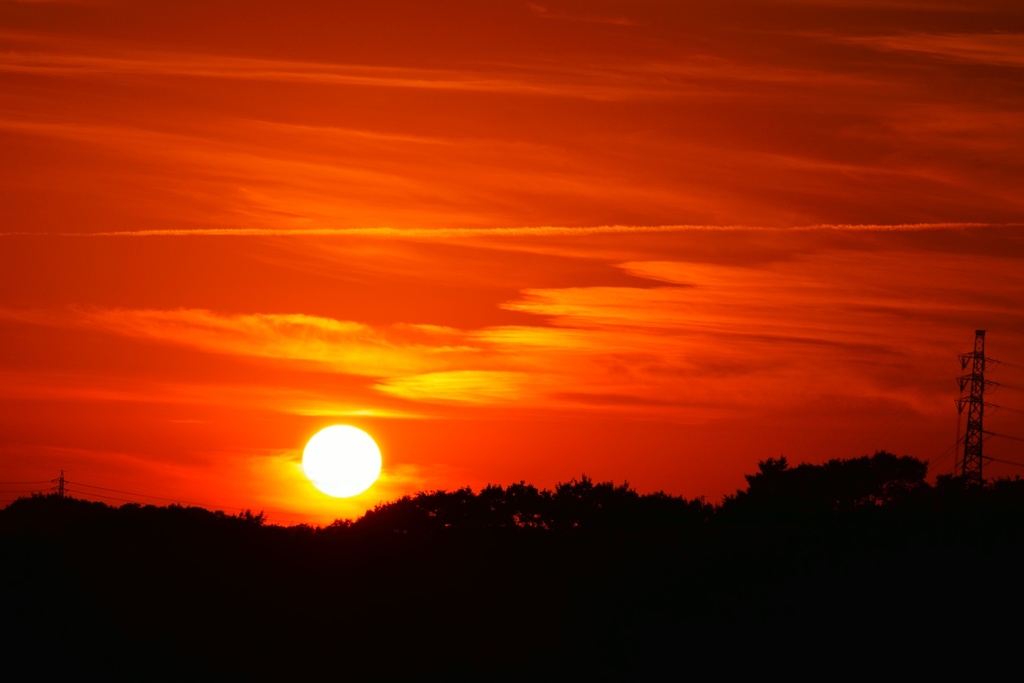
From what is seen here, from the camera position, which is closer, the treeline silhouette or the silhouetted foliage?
the treeline silhouette

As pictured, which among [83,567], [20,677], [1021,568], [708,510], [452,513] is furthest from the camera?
[452,513]

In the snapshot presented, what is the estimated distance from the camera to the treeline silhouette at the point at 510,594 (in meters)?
39.1

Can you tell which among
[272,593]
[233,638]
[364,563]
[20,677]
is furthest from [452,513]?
[20,677]

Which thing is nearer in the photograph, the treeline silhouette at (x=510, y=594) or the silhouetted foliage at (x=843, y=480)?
the treeline silhouette at (x=510, y=594)

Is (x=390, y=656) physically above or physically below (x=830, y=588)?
below

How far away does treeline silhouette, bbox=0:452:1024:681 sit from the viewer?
128ft

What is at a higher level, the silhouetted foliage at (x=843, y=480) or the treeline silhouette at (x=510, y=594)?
the silhouetted foliage at (x=843, y=480)

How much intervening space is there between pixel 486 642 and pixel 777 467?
40965mm

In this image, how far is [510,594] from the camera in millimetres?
46094

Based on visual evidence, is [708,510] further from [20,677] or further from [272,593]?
[20,677]

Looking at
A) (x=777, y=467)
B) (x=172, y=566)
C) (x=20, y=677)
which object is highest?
(x=777, y=467)

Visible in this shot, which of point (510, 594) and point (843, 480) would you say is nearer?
point (510, 594)

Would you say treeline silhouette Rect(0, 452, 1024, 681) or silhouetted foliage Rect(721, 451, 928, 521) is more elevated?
silhouetted foliage Rect(721, 451, 928, 521)

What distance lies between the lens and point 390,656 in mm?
41969
